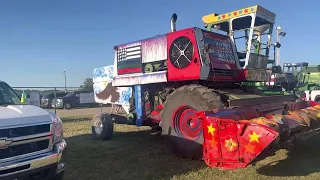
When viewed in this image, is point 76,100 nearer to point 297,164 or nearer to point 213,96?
point 213,96

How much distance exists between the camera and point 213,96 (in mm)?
5898

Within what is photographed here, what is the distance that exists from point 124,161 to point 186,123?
1.53 metres

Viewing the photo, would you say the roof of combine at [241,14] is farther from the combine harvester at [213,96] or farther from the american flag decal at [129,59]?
the american flag decal at [129,59]

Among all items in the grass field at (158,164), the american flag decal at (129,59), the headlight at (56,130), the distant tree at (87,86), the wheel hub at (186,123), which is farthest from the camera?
the distant tree at (87,86)

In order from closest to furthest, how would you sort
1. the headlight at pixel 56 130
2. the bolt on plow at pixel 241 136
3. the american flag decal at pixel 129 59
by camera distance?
the bolt on plow at pixel 241 136, the headlight at pixel 56 130, the american flag decal at pixel 129 59

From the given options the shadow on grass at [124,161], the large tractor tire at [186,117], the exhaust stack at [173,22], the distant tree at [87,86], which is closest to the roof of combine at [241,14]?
the exhaust stack at [173,22]

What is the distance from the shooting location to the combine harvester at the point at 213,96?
470cm

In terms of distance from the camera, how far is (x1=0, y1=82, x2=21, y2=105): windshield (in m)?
5.36

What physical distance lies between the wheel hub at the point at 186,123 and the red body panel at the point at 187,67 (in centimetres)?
71

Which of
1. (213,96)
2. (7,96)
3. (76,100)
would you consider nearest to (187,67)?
(213,96)

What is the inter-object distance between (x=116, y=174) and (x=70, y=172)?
2.96 feet

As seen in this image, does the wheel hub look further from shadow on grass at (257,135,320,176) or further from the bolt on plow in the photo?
shadow on grass at (257,135,320,176)

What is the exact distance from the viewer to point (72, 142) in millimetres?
8773

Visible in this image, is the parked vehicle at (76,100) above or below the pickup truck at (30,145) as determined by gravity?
below
